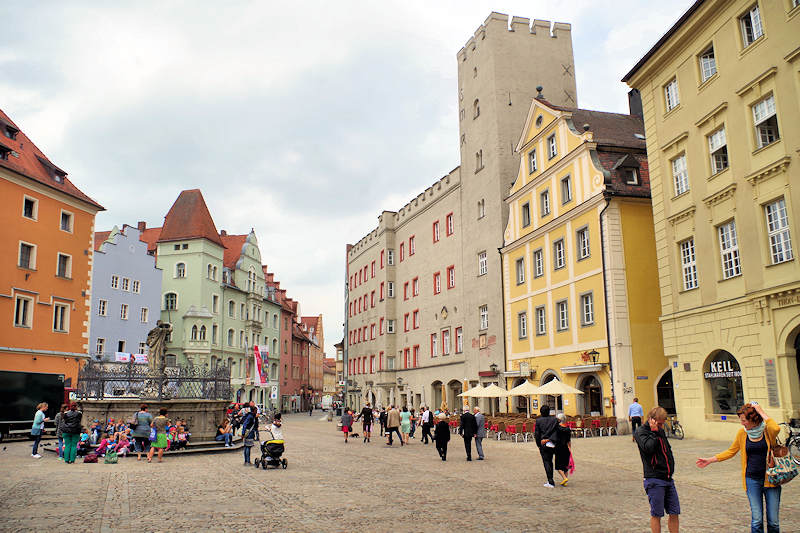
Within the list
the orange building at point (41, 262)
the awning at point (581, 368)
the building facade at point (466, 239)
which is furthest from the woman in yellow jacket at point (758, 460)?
the orange building at point (41, 262)

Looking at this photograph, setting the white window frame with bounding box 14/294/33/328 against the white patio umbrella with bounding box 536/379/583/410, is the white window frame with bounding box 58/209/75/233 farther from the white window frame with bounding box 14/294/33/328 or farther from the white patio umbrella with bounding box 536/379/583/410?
the white patio umbrella with bounding box 536/379/583/410

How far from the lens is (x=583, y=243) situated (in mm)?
29484

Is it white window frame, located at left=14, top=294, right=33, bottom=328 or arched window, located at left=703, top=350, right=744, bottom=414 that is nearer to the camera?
arched window, located at left=703, top=350, right=744, bottom=414

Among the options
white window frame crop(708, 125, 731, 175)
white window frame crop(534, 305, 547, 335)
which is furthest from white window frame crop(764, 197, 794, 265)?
white window frame crop(534, 305, 547, 335)

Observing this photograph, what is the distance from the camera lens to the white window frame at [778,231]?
60.7ft

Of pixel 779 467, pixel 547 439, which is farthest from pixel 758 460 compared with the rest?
pixel 547 439

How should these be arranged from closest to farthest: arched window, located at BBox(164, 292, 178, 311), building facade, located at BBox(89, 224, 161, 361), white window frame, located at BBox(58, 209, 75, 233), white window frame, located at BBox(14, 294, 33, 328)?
white window frame, located at BBox(14, 294, 33, 328), white window frame, located at BBox(58, 209, 75, 233), building facade, located at BBox(89, 224, 161, 361), arched window, located at BBox(164, 292, 178, 311)

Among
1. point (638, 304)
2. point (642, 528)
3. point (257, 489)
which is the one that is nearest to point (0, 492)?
point (257, 489)

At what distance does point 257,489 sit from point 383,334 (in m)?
42.0

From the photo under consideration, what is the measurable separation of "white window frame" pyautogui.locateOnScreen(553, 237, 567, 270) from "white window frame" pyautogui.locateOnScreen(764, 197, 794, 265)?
11771mm

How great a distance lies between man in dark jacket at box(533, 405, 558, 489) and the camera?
13227mm

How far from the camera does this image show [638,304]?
27.0 meters

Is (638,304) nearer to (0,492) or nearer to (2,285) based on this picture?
(0,492)

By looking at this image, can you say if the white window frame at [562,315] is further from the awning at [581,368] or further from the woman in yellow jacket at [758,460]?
the woman in yellow jacket at [758,460]
